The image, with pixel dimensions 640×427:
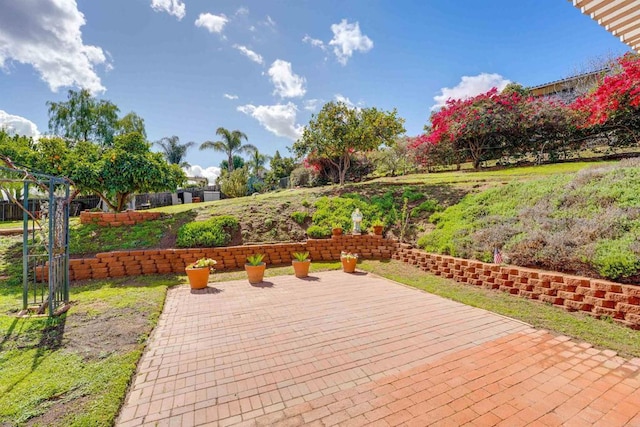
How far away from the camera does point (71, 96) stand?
1917 cm

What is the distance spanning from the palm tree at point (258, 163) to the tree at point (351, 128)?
22.7 meters

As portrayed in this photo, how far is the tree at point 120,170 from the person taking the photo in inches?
358

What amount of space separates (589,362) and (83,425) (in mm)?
5059

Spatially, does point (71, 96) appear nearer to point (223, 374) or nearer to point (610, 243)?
point (223, 374)

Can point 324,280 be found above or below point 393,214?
below

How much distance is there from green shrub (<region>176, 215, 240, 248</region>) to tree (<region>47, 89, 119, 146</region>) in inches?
640

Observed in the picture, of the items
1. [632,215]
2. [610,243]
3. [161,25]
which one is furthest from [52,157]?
[632,215]

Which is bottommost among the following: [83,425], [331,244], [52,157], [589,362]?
[589,362]

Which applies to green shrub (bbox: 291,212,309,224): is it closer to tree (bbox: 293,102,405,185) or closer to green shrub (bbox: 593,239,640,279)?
tree (bbox: 293,102,405,185)

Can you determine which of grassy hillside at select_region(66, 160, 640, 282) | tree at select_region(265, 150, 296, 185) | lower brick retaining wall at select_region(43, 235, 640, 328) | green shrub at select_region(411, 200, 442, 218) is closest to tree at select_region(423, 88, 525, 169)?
grassy hillside at select_region(66, 160, 640, 282)

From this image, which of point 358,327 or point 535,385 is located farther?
point 358,327

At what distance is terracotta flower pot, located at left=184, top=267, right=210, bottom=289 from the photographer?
627cm

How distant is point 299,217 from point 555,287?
7.30 metres

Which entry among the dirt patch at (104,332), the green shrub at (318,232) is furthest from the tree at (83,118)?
the dirt patch at (104,332)
